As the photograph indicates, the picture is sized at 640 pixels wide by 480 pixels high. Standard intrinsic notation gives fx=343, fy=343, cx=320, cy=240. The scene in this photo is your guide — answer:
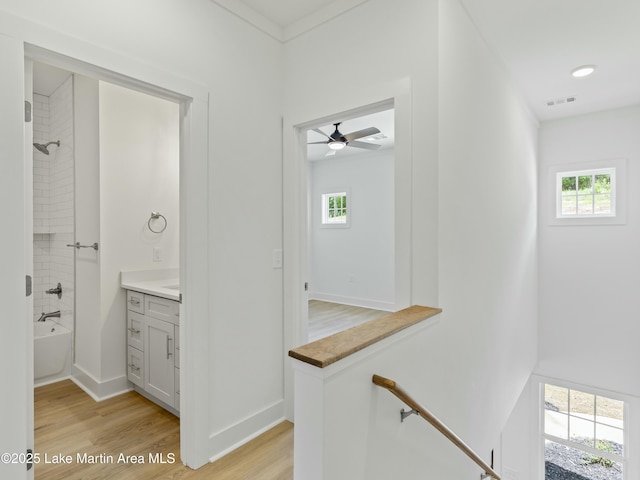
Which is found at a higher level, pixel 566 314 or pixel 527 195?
pixel 527 195

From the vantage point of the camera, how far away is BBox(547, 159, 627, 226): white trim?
13.5 feet

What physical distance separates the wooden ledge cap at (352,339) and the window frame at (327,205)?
5.00 meters

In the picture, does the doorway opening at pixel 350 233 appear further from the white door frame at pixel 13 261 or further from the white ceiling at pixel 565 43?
the white door frame at pixel 13 261

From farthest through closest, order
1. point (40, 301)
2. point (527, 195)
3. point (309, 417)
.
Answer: point (527, 195)
point (40, 301)
point (309, 417)

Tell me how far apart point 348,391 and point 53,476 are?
6.08ft

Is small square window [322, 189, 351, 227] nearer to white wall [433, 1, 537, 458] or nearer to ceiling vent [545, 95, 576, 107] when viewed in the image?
white wall [433, 1, 537, 458]

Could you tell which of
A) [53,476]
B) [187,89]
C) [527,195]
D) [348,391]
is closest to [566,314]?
[527,195]

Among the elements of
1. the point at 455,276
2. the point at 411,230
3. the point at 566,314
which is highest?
the point at 411,230

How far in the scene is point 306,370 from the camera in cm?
117

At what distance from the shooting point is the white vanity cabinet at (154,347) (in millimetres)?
2461

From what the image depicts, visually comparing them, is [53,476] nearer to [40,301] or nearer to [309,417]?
[309,417]

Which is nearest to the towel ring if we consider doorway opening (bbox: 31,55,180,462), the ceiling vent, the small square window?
doorway opening (bbox: 31,55,180,462)

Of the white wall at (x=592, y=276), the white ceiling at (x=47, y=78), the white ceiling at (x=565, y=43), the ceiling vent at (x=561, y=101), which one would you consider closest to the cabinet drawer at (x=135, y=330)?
the white ceiling at (x=47, y=78)

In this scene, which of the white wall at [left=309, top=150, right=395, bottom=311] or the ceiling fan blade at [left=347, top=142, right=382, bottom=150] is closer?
the ceiling fan blade at [left=347, top=142, right=382, bottom=150]
